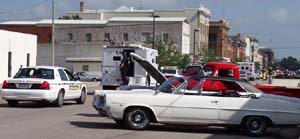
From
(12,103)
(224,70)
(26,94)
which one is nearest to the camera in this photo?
(26,94)

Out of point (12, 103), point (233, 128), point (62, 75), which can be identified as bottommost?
point (233, 128)

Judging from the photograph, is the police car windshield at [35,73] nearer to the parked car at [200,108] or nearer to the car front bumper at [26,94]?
the car front bumper at [26,94]

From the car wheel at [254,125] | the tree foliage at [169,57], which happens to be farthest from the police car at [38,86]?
the tree foliage at [169,57]

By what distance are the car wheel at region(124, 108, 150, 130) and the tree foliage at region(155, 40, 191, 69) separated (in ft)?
228

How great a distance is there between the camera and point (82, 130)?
48.6 feet

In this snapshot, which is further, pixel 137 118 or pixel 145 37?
pixel 145 37

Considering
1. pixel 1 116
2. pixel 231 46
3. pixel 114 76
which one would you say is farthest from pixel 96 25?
pixel 1 116

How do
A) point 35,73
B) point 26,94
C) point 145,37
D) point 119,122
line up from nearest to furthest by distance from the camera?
point 119,122, point 26,94, point 35,73, point 145,37

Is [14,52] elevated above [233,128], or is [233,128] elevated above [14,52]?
[14,52]

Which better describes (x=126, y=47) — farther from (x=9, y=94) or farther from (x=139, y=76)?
(x=9, y=94)

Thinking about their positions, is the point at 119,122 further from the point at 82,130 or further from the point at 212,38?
the point at 212,38

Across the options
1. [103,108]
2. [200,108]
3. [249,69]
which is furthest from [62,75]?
[249,69]

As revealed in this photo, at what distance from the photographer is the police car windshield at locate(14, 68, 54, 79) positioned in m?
22.1

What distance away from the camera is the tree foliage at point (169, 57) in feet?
281
